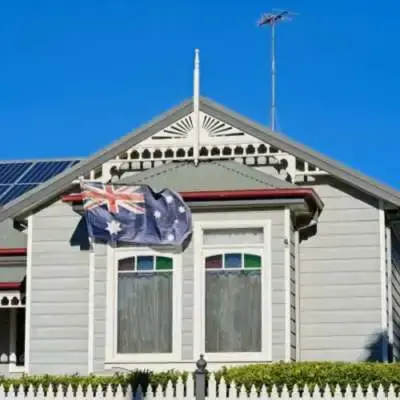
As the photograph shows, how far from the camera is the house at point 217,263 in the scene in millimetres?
16672

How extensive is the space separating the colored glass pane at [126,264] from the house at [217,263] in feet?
0.05

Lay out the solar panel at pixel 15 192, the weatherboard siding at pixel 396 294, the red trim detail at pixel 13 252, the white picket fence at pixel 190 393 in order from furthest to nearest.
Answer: the solar panel at pixel 15 192 < the red trim detail at pixel 13 252 < the weatherboard siding at pixel 396 294 < the white picket fence at pixel 190 393

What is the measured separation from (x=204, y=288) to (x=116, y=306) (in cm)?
140

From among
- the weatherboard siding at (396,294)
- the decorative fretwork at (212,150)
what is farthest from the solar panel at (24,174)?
the weatherboard siding at (396,294)

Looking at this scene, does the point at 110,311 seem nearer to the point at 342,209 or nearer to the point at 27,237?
the point at 27,237

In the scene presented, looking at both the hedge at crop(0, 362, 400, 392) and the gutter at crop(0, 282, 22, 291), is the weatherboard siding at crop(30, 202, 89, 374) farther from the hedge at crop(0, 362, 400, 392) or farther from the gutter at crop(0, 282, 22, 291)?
the hedge at crop(0, 362, 400, 392)

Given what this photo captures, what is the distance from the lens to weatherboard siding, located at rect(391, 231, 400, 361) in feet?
61.2

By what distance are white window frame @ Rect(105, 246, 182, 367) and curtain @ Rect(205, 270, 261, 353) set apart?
17.3 inches

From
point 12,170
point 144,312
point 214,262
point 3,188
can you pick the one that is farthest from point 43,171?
point 214,262

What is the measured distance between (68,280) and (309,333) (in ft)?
13.0

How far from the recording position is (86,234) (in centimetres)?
1797

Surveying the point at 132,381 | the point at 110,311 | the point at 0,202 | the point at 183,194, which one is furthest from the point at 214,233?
the point at 0,202

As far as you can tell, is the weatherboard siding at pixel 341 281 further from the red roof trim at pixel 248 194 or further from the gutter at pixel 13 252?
the gutter at pixel 13 252

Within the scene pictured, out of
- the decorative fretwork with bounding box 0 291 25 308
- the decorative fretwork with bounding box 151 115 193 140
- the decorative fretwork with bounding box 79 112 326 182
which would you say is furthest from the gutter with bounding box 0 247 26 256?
the decorative fretwork with bounding box 151 115 193 140
